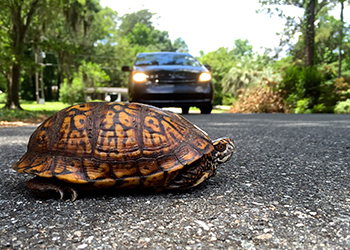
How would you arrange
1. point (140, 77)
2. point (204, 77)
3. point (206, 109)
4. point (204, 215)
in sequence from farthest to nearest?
point (206, 109) < point (204, 77) < point (140, 77) < point (204, 215)

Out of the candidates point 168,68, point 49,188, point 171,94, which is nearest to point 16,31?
point 168,68

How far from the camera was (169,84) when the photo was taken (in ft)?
27.2

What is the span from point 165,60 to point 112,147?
7.34 m

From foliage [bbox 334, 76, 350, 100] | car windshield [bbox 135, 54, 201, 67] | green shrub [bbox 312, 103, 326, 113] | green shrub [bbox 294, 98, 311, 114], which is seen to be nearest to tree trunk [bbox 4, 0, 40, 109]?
car windshield [bbox 135, 54, 201, 67]

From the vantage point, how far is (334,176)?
2.63 m

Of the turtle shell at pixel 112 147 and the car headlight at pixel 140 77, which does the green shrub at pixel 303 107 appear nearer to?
the car headlight at pixel 140 77

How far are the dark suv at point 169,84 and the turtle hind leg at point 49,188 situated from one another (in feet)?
20.1

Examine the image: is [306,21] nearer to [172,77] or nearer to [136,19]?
[172,77]

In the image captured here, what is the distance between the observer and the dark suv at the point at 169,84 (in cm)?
817

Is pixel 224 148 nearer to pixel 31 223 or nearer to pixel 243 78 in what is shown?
pixel 31 223

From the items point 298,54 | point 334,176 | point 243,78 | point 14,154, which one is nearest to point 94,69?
point 243,78

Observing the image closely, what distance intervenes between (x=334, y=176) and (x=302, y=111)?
10034 millimetres

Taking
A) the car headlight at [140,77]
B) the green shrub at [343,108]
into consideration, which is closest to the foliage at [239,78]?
the green shrub at [343,108]

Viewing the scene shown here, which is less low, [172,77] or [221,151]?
[172,77]
